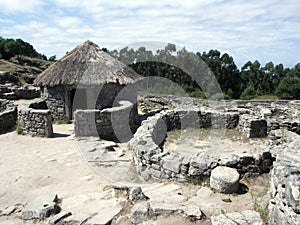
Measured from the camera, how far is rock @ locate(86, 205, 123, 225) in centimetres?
376

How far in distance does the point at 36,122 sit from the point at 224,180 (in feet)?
24.1

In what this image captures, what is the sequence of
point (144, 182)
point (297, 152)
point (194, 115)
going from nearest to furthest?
point (297, 152) < point (144, 182) < point (194, 115)

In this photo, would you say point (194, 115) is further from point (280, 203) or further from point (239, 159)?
point (280, 203)

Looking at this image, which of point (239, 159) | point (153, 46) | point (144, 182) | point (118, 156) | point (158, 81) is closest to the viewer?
point (239, 159)

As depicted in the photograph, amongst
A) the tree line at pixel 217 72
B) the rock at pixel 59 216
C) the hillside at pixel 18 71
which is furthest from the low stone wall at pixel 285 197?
the hillside at pixel 18 71

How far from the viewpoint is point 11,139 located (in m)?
9.30

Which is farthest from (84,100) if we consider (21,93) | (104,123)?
(21,93)

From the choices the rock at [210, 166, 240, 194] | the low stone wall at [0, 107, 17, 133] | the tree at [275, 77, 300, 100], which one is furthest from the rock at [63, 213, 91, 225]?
the tree at [275, 77, 300, 100]

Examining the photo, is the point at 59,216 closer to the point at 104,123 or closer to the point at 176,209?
the point at 176,209

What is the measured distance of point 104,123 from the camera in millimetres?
9266

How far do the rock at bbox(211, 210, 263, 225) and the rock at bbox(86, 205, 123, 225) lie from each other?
1440 millimetres

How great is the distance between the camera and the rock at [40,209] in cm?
417

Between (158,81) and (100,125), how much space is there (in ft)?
64.6

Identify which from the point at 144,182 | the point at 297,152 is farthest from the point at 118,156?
the point at 297,152
